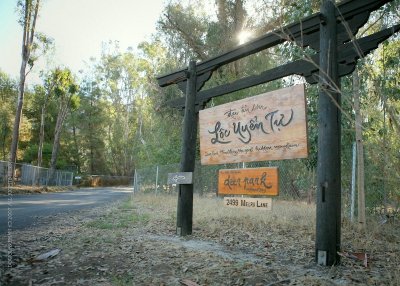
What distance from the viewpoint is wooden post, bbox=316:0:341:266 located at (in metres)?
4.54

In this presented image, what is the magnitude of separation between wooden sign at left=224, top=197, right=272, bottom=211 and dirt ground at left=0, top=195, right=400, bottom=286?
0.66 meters

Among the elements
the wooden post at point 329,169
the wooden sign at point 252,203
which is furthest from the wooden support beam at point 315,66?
the wooden sign at point 252,203

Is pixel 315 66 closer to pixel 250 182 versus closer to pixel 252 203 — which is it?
pixel 250 182

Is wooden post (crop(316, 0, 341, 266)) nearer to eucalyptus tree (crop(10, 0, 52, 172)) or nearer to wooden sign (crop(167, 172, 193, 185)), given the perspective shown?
wooden sign (crop(167, 172, 193, 185))

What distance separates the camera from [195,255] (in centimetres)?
502

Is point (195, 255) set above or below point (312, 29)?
below

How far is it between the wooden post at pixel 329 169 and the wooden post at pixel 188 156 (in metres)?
2.92

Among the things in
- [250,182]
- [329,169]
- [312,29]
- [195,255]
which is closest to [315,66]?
[312,29]

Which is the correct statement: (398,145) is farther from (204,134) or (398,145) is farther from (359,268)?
(204,134)

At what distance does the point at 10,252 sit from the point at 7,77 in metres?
46.8

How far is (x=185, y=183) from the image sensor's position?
269 inches

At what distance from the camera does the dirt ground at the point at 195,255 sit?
3.89m

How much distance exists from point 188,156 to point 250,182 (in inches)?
61.4

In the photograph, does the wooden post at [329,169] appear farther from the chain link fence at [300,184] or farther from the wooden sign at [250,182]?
the wooden sign at [250,182]
